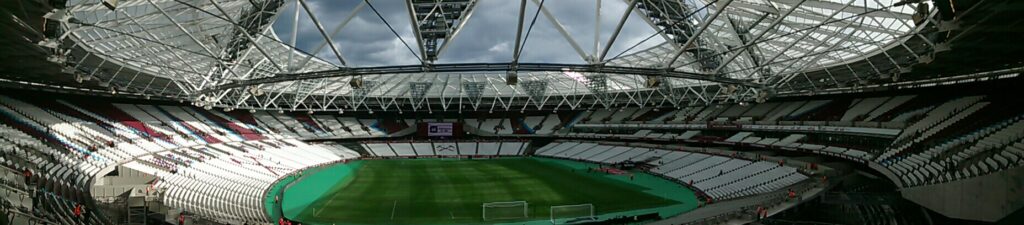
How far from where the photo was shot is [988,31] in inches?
611

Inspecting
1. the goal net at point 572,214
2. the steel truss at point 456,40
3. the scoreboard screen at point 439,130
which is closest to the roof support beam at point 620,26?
the steel truss at point 456,40

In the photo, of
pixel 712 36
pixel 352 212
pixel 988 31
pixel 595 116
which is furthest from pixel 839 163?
pixel 595 116

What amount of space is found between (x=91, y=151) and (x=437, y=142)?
37.7 meters

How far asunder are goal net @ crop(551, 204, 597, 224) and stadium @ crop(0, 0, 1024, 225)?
12cm

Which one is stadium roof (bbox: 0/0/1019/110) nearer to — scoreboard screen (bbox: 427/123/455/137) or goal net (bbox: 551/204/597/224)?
goal net (bbox: 551/204/597/224)

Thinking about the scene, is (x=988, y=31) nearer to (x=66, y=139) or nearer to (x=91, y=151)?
(x=91, y=151)

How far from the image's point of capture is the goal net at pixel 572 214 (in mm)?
25759

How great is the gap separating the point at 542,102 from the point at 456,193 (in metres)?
22.5

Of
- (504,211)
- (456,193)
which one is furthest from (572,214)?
(456,193)

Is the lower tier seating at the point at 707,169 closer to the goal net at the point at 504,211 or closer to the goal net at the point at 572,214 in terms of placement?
the goal net at the point at 572,214

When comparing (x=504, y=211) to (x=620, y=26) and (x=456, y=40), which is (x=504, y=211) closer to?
(x=456, y=40)

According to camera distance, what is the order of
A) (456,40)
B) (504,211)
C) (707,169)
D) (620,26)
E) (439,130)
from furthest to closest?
(439,130) → (707,169) → (504,211) → (456,40) → (620,26)

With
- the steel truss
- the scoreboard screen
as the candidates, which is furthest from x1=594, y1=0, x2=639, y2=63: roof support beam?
the scoreboard screen

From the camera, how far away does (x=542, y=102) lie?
2164 inches
